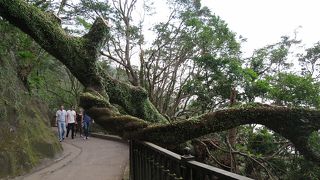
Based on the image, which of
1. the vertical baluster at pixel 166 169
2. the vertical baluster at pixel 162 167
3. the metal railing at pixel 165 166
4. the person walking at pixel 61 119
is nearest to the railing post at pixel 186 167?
the metal railing at pixel 165 166

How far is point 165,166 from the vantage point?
3.87 meters

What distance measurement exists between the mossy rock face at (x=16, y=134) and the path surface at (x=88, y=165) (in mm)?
408

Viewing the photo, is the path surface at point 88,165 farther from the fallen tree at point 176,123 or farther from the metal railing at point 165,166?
the fallen tree at point 176,123

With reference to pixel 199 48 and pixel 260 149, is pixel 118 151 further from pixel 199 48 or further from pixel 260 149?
pixel 199 48

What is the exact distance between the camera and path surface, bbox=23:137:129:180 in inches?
336

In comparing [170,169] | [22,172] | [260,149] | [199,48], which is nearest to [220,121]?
[170,169]

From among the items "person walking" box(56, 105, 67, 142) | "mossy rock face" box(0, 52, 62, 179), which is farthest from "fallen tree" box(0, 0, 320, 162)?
"person walking" box(56, 105, 67, 142)

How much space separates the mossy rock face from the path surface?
408 mm

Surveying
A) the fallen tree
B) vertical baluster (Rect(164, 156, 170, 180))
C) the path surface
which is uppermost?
the fallen tree

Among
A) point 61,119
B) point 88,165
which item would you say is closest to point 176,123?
point 88,165

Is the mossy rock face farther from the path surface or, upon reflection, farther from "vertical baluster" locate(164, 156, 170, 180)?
"vertical baluster" locate(164, 156, 170, 180)

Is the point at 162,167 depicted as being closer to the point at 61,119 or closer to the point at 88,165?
the point at 88,165

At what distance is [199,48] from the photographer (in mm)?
18938

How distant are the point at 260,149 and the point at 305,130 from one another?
6231 mm
